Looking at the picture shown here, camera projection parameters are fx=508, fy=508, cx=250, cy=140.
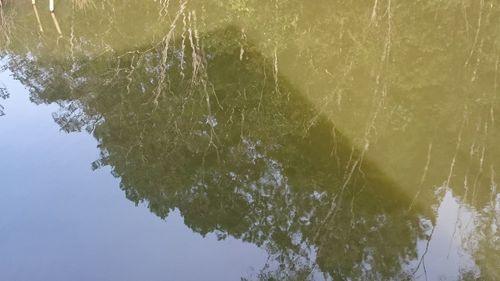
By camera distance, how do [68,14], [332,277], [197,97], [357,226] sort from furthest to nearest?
[68,14]
[197,97]
[357,226]
[332,277]

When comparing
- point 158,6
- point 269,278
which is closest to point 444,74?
point 269,278

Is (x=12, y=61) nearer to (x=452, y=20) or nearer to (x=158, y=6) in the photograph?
(x=158, y=6)

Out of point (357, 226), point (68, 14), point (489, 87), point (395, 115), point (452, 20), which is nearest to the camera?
point (357, 226)

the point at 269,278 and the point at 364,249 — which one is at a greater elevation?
the point at 364,249

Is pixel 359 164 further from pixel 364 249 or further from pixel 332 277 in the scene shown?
pixel 332 277

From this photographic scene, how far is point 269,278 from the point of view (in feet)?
14.0

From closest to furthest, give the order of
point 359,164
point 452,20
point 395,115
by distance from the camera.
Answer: point 359,164
point 395,115
point 452,20

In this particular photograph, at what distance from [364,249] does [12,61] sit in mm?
6907

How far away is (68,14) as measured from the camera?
31.0ft

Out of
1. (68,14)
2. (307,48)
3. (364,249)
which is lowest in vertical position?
(364,249)

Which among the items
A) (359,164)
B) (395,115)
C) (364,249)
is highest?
(395,115)

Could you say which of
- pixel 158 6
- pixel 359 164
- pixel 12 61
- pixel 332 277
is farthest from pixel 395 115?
pixel 12 61

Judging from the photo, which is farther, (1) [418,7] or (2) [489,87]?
(1) [418,7]

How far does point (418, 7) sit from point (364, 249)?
4761 millimetres
